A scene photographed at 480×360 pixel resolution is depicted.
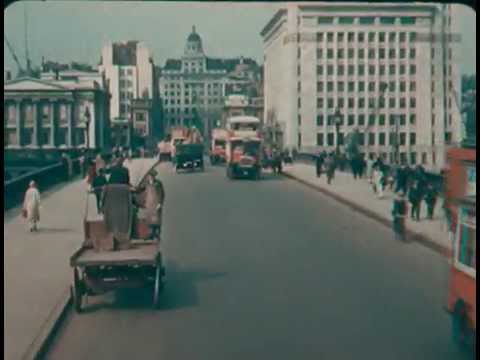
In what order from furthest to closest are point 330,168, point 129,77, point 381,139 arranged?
point 330,168
point 381,139
point 129,77

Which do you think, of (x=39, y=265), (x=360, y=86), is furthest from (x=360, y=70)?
(x=39, y=265)

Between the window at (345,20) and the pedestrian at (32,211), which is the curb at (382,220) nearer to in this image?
the window at (345,20)

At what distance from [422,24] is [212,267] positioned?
18.5 feet

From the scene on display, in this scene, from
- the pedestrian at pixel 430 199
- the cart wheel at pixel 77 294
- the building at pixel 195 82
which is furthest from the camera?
the pedestrian at pixel 430 199

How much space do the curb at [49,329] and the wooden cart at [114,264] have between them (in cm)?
13

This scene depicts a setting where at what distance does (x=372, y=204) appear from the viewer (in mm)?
20672

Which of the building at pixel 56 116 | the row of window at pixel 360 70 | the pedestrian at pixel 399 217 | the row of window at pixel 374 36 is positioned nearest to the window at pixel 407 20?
the row of window at pixel 374 36

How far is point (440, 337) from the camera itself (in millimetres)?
6570

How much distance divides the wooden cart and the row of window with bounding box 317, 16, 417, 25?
218cm

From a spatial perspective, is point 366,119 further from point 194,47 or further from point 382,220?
point 382,220

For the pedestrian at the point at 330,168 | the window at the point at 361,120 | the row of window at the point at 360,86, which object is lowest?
the pedestrian at the point at 330,168

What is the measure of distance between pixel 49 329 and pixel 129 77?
95.2 inches

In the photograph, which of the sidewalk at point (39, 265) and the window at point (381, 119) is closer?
the sidewalk at point (39, 265)

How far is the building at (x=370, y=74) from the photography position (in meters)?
6.73
